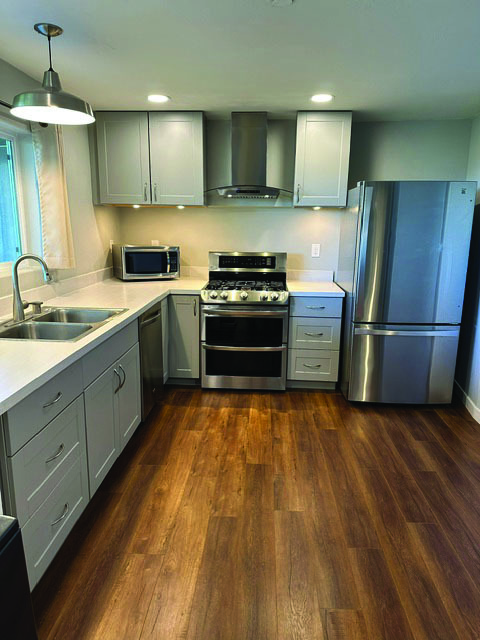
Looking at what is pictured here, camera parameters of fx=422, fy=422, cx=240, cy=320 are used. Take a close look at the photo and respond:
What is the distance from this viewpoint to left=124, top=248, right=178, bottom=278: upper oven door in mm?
3676

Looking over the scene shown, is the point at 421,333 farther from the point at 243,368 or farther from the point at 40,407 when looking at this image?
the point at 40,407

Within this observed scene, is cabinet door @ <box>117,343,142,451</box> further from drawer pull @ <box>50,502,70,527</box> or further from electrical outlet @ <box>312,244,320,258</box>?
electrical outlet @ <box>312,244,320,258</box>

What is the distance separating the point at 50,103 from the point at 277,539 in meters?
2.12

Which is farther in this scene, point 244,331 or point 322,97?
point 244,331

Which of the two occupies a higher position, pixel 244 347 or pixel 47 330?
pixel 47 330

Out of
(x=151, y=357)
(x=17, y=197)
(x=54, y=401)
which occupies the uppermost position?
(x=17, y=197)

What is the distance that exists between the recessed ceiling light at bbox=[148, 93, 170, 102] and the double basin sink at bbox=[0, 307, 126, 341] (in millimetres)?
1618

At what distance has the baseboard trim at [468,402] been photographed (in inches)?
125

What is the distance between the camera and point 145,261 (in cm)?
371

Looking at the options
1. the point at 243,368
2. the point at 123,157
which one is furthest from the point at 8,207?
the point at 243,368

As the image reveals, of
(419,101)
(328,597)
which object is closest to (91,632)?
(328,597)

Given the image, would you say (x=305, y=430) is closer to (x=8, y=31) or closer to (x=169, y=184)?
(x=169, y=184)

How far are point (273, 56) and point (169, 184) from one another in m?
1.52

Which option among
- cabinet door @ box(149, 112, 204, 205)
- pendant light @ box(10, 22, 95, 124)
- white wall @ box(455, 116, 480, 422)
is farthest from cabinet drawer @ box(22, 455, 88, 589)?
white wall @ box(455, 116, 480, 422)
